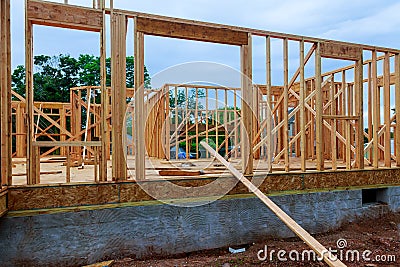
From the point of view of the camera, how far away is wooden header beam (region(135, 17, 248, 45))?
521 cm

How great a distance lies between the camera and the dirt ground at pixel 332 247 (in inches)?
193

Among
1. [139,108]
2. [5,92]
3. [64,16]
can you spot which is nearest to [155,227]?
[139,108]

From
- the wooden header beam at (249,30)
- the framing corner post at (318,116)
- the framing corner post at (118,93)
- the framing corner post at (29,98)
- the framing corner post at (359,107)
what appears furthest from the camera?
the framing corner post at (359,107)

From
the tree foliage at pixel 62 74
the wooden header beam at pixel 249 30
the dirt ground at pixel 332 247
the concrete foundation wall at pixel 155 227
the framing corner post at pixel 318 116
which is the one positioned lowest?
the dirt ground at pixel 332 247

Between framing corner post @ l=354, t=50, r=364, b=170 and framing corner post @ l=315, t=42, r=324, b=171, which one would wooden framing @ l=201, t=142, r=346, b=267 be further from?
framing corner post @ l=354, t=50, r=364, b=170

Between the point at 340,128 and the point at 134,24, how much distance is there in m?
8.77

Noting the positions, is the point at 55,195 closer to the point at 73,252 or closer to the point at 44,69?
the point at 73,252

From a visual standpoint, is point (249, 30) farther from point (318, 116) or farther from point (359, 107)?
point (359, 107)

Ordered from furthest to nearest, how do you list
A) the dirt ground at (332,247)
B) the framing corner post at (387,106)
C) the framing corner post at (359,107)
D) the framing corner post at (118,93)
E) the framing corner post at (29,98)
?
1. the framing corner post at (387,106)
2. the framing corner post at (359,107)
3. the framing corner post at (118,93)
4. the dirt ground at (332,247)
5. the framing corner post at (29,98)

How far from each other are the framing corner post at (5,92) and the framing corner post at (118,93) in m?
1.37

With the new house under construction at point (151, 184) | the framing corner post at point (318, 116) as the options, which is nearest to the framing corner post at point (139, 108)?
the new house under construction at point (151, 184)

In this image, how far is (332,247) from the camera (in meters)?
5.53

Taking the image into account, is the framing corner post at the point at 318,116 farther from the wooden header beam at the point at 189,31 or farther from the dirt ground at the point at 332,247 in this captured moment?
the wooden header beam at the point at 189,31

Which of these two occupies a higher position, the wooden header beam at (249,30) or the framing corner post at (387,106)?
the wooden header beam at (249,30)
